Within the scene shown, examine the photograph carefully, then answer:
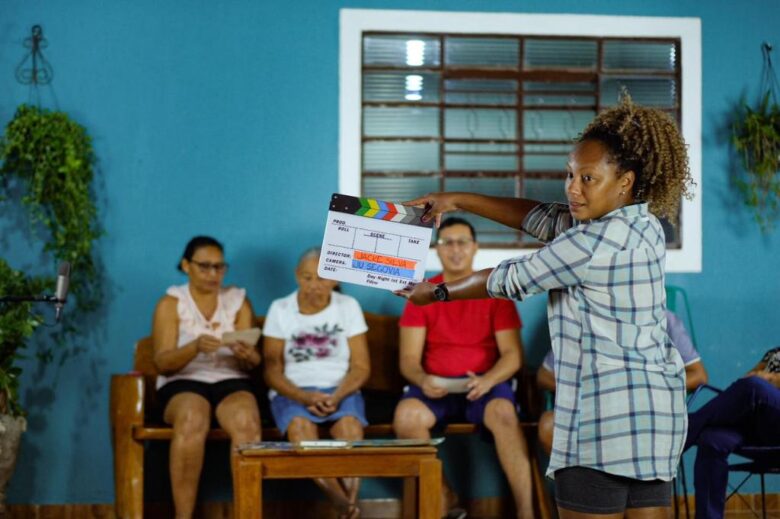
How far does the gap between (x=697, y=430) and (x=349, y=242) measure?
1948mm

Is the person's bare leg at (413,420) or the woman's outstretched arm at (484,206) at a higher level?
the woman's outstretched arm at (484,206)

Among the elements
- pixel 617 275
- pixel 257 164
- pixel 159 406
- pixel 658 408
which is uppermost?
pixel 257 164

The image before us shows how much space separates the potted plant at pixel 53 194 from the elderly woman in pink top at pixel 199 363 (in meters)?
0.46

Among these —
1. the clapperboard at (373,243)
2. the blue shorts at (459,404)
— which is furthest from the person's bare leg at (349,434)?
the clapperboard at (373,243)

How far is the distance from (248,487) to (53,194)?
6.03ft

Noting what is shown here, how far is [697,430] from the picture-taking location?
12.9 feet

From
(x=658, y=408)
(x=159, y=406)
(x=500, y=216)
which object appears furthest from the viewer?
(x=159, y=406)

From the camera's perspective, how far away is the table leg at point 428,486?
11.7ft

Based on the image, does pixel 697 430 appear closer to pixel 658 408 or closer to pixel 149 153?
pixel 658 408

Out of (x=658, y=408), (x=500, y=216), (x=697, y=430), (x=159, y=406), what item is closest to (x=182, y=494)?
(x=159, y=406)

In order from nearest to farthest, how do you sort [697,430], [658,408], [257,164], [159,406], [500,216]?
1. [658,408]
2. [500,216]
3. [697,430]
4. [159,406]
5. [257,164]

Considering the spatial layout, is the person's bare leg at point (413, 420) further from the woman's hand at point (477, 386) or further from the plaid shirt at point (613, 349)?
the plaid shirt at point (613, 349)

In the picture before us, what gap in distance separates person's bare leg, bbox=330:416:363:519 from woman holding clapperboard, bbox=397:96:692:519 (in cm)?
223

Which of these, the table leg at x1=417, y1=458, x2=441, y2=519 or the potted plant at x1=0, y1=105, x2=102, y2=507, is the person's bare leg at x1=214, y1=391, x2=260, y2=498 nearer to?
the potted plant at x1=0, y1=105, x2=102, y2=507
